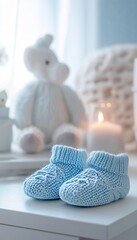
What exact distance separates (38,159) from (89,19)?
72 centimetres

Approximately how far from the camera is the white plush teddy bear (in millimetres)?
1144

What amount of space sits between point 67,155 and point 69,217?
0.14 m

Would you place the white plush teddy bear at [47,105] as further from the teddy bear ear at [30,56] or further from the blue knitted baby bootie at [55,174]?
the blue knitted baby bootie at [55,174]

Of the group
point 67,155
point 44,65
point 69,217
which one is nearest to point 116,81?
point 44,65

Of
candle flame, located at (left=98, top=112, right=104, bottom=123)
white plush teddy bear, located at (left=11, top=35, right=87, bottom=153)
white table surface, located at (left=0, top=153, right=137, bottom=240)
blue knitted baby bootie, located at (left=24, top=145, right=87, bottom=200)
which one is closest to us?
white table surface, located at (left=0, top=153, right=137, bottom=240)

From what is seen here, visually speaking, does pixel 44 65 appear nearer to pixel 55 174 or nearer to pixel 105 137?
pixel 105 137

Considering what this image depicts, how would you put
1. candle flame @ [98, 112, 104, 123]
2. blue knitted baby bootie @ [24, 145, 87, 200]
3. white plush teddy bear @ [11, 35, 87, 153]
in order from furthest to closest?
candle flame @ [98, 112, 104, 123] < white plush teddy bear @ [11, 35, 87, 153] < blue knitted baby bootie @ [24, 145, 87, 200]

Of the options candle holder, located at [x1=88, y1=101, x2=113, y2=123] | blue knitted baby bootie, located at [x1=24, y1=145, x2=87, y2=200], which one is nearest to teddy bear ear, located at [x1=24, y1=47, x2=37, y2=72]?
candle holder, located at [x1=88, y1=101, x2=113, y2=123]

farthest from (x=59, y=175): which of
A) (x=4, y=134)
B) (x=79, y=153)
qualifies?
(x=4, y=134)

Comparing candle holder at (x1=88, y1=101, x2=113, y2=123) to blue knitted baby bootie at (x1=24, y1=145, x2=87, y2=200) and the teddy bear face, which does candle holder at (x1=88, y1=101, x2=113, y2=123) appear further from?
blue knitted baby bootie at (x1=24, y1=145, x2=87, y2=200)

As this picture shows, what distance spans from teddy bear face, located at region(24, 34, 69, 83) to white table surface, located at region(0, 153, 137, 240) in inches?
19.5

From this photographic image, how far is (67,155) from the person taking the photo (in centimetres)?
75

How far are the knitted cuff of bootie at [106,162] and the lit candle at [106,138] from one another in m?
0.46

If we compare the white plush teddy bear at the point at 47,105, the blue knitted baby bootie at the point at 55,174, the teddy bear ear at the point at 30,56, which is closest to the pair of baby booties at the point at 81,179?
the blue knitted baby bootie at the point at 55,174
